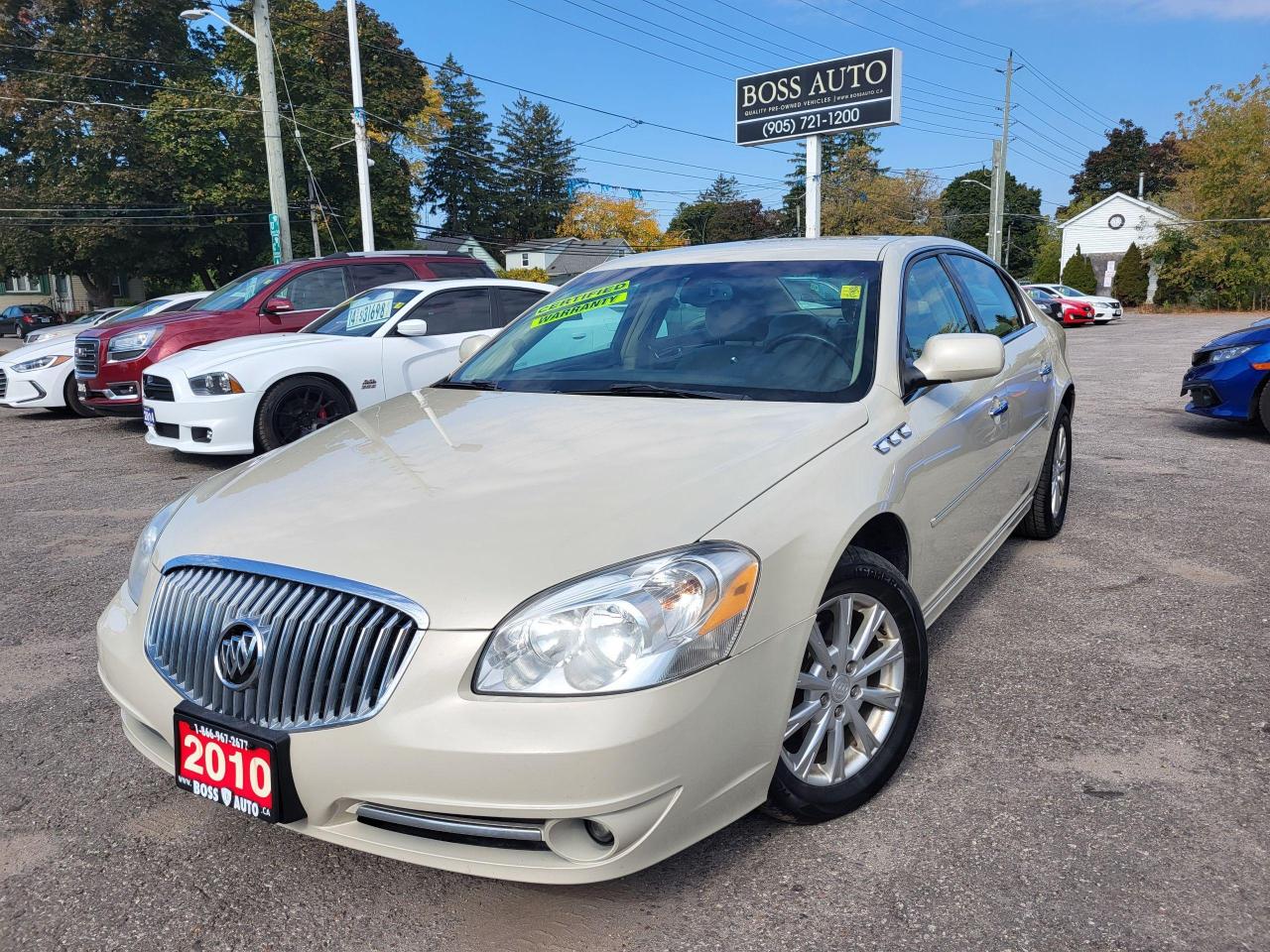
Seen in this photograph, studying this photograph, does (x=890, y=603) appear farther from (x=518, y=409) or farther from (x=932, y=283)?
(x=932, y=283)

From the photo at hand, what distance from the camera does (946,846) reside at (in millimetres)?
2424

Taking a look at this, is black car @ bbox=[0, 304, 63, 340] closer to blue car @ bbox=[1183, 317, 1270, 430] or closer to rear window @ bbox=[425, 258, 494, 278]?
rear window @ bbox=[425, 258, 494, 278]

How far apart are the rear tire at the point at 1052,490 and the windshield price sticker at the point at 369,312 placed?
216 inches

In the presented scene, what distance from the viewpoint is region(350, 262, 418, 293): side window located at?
10031 mm

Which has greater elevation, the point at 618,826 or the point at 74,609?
the point at 618,826

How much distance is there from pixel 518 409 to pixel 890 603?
1.27 m

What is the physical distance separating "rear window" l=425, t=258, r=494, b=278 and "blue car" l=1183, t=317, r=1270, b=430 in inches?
267

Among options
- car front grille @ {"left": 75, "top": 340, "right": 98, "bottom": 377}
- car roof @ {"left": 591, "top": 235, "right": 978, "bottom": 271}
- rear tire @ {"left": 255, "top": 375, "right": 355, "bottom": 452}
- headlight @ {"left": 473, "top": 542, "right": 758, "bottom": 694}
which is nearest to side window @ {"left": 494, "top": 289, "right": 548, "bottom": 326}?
rear tire @ {"left": 255, "top": 375, "right": 355, "bottom": 452}

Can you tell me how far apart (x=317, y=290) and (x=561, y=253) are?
2585 inches

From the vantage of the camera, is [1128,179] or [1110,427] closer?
[1110,427]

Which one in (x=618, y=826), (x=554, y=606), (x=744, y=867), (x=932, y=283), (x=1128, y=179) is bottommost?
(x=744, y=867)

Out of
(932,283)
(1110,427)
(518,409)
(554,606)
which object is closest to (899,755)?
(554,606)

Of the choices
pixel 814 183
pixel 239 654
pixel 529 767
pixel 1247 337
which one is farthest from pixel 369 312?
pixel 814 183

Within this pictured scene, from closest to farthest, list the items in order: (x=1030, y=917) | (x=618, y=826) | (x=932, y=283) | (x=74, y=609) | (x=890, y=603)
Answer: (x=618, y=826) → (x=1030, y=917) → (x=890, y=603) → (x=932, y=283) → (x=74, y=609)
